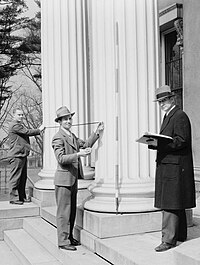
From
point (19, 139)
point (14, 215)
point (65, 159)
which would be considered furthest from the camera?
point (19, 139)

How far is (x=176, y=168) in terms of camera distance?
209 inches

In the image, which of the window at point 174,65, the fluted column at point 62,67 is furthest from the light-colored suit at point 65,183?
the window at point 174,65

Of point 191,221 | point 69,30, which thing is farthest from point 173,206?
point 69,30

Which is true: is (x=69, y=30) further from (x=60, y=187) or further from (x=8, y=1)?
(x=8, y=1)

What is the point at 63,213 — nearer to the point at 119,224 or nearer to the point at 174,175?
the point at 119,224

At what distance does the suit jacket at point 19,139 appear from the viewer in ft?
30.0

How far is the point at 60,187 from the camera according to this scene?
6.13 meters

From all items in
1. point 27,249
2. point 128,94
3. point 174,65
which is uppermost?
point 174,65

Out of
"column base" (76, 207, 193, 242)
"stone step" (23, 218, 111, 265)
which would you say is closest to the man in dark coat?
"stone step" (23, 218, 111, 265)

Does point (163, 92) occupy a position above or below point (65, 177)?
above

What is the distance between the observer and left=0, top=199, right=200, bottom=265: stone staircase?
4961mm

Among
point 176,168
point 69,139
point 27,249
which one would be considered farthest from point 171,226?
point 27,249

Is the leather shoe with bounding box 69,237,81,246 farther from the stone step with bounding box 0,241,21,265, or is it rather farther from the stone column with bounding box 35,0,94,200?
the stone column with bounding box 35,0,94,200

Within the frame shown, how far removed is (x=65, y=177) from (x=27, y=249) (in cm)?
169
